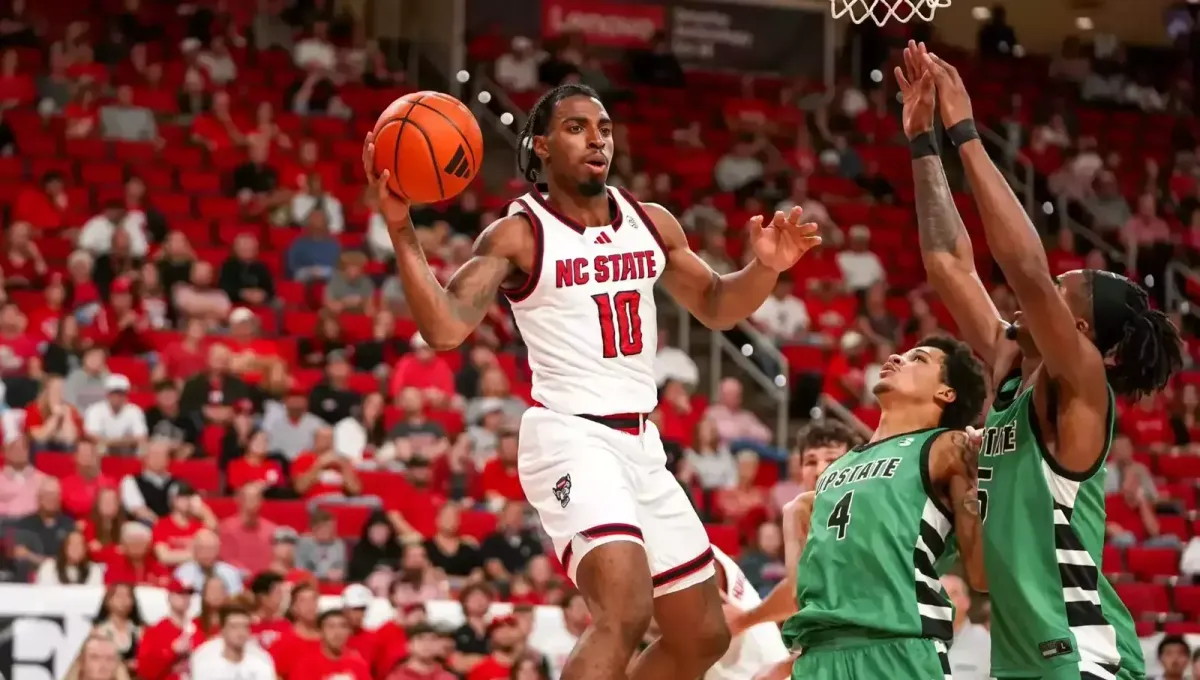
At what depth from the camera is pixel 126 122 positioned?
15148 mm

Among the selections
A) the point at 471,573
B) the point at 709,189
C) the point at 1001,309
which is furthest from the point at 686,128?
the point at 471,573

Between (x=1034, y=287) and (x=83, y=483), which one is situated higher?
(x=1034, y=287)

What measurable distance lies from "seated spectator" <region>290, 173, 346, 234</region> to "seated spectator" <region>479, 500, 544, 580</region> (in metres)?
4.12

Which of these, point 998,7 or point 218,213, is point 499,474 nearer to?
point 218,213

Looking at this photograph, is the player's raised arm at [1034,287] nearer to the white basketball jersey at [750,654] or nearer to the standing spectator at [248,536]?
the white basketball jersey at [750,654]

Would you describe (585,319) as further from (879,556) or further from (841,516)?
(879,556)

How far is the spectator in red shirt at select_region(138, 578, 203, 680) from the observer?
371 inches

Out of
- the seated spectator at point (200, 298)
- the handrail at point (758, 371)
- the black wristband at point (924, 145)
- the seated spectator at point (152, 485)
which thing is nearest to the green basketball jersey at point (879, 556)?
the black wristband at point (924, 145)

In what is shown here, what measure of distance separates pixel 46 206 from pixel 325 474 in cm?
430

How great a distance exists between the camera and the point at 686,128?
17.9 m

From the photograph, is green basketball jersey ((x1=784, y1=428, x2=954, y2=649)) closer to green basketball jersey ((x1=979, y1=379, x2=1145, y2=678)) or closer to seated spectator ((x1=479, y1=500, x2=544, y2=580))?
green basketball jersey ((x1=979, y1=379, x2=1145, y2=678))

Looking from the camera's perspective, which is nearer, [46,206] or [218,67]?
[46,206]

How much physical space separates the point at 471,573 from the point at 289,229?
4691mm

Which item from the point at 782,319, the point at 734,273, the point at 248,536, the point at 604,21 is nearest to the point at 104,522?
the point at 248,536
